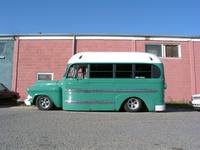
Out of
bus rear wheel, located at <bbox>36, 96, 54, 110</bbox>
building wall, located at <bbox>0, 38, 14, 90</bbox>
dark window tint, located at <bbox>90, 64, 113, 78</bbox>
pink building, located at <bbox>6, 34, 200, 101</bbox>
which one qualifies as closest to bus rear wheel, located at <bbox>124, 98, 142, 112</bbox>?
dark window tint, located at <bbox>90, 64, 113, 78</bbox>

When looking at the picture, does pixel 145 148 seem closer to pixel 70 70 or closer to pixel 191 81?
pixel 70 70

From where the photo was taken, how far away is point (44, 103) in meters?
12.2

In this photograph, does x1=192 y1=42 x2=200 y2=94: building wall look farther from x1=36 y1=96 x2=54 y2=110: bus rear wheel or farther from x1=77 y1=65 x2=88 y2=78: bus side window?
x1=36 y1=96 x2=54 y2=110: bus rear wheel

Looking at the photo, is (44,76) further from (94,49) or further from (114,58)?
(114,58)

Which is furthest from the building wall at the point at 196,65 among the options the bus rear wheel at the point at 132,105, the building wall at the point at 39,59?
the building wall at the point at 39,59

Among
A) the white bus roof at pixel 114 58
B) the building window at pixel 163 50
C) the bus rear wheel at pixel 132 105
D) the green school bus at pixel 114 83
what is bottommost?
the bus rear wheel at pixel 132 105

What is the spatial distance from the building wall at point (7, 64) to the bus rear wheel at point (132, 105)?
385 inches

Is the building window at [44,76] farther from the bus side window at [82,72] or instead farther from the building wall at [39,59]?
the bus side window at [82,72]

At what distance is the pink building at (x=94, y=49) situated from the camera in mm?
17938

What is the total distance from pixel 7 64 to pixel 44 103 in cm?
733

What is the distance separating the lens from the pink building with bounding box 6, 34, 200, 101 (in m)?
17.9

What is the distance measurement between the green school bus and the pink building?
6446 millimetres

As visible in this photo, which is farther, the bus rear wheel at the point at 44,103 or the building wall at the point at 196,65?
the building wall at the point at 196,65

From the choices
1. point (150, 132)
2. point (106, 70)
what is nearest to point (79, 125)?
point (150, 132)
